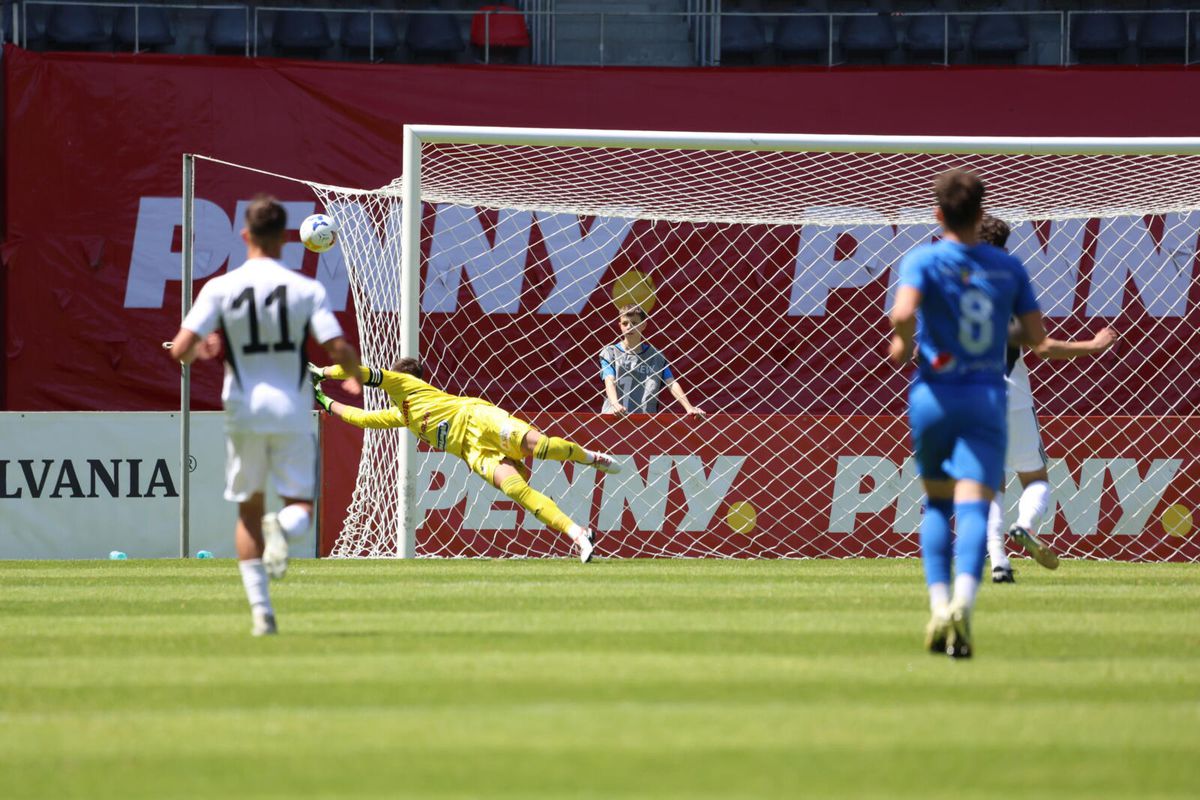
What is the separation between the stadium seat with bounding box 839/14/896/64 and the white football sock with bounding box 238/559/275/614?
15.8 m

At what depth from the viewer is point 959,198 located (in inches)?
261

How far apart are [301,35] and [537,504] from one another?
36.6 feet

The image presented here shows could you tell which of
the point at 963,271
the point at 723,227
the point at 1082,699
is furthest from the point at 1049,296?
the point at 1082,699

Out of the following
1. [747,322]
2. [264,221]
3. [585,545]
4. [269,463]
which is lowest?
[585,545]

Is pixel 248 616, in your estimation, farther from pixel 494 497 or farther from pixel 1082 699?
pixel 494 497

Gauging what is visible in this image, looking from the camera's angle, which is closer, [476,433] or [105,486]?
[476,433]

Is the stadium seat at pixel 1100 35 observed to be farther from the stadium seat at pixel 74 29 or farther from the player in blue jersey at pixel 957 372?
the player in blue jersey at pixel 957 372

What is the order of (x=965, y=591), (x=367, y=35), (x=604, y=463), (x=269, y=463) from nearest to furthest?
1. (x=965, y=591)
2. (x=269, y=463)
3. (x=604, y=463)
4. (x=367, y=35)

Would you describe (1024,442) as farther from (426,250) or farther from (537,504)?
(426,250)

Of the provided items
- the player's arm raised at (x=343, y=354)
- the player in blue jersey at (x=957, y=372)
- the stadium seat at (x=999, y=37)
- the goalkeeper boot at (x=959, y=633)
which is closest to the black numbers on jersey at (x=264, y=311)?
the player's arm raised at (x=343, y=354)

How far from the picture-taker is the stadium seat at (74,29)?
2078 centimetres

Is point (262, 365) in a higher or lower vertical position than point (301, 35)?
lower

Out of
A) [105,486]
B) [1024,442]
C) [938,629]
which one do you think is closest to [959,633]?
[938,629]

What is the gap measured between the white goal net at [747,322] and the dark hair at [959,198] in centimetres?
675
